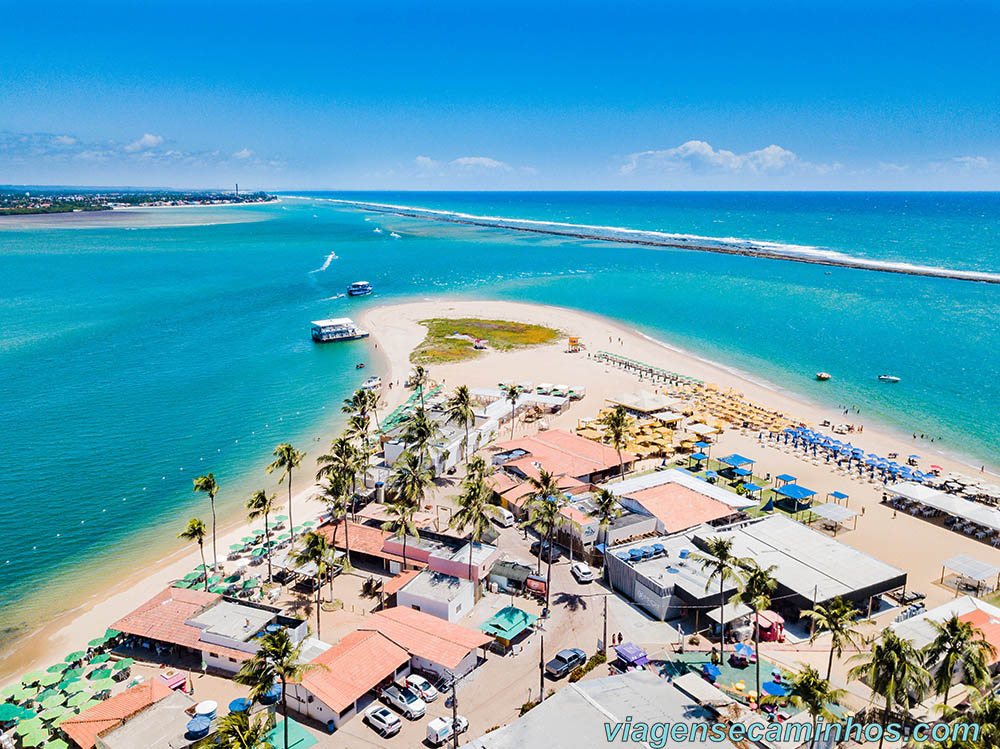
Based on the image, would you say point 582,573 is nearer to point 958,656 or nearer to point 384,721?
point 384,721

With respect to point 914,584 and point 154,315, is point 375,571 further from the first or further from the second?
point 154,315

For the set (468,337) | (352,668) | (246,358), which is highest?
(468,337)

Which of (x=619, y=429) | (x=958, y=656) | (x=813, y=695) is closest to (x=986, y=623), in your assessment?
(x=958, y=656)

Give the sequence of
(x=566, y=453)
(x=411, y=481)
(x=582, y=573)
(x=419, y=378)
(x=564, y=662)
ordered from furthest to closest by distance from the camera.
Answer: (x=419, y=378), (x=566, y=453), (x=411, y=481), (x=582, y=573), (x=564, y=662)

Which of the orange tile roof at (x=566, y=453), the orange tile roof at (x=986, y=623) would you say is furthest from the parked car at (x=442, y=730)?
the orange tile roof at (x=566, y=453)

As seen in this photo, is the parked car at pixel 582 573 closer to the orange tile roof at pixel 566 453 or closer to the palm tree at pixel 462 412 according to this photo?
the orange tile roof at pixel 566 453
